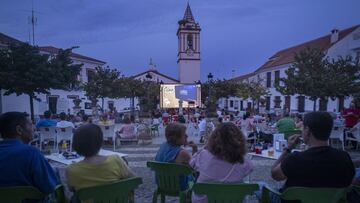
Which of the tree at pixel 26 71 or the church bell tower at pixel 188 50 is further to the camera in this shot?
the church bell tower at pixel 188 50

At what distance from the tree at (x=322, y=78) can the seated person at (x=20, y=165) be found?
18108mm

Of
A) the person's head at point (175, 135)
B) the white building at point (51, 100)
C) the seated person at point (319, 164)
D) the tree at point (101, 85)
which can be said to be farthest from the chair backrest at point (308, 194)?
the tree at point (101, 85)

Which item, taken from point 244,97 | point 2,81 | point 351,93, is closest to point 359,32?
point 351,93

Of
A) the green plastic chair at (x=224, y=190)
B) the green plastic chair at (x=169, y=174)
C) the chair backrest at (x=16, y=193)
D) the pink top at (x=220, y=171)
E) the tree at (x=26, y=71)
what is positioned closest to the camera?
the chair backrest at (x=16, y=193)

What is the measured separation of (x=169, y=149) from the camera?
398cm

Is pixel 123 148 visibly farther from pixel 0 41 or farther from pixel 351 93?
pixel 0 41

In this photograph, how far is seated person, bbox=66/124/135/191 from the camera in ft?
8.70

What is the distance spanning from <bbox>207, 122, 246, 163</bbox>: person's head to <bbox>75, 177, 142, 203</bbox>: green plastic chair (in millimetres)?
853

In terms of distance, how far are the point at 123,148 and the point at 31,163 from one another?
8.26 m

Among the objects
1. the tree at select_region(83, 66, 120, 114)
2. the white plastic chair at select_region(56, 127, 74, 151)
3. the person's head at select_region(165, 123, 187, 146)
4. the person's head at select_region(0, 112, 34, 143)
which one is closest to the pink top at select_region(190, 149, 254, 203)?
the person's head at select_region(165, 123, 187, 146)

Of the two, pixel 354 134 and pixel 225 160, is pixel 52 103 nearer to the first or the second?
pixel 354 134

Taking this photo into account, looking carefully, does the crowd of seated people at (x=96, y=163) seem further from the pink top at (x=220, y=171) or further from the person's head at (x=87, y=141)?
the pink top at (x=220, y=171)

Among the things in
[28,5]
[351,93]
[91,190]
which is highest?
[28,5]

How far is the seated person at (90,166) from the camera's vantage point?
2.65 meters
